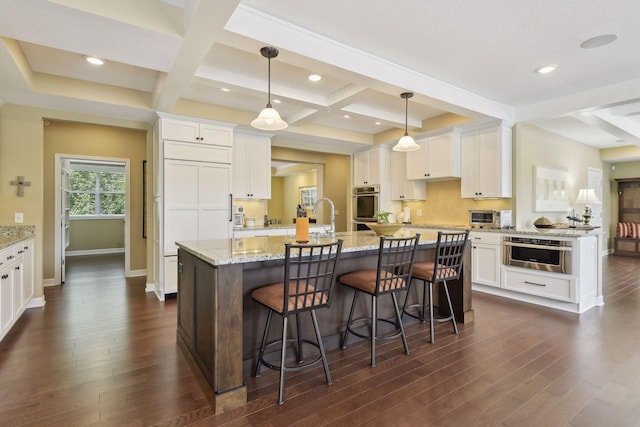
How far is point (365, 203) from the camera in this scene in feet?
21.5

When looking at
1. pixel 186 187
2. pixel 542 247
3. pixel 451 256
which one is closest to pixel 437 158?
pixel 542 247

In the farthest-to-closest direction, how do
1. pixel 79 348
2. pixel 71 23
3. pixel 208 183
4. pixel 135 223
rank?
pixel 135 223 < pixel 208 183 < pixel 79 348 < pixel 71 23

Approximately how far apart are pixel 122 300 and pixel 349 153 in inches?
187

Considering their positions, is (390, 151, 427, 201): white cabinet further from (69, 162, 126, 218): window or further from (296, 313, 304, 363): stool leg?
(69, 162, 126, 218): window

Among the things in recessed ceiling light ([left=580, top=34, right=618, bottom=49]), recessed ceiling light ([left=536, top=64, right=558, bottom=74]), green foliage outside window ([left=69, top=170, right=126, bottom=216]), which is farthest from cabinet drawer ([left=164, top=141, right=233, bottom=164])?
green foliage outside window ([left=69, top=170, right=126, bottom=216])

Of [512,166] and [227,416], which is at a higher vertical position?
[512,166]

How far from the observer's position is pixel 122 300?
13.9 ft

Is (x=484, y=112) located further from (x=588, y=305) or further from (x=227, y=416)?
(x=227, y=416)

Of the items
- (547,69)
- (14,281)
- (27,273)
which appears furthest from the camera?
(27,273)

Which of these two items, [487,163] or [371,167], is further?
[371,167]

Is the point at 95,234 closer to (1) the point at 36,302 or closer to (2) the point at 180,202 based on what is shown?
(1) the point at 36,302

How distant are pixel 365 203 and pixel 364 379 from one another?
178 inches

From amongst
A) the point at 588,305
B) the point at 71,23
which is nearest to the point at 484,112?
the point at 588,305

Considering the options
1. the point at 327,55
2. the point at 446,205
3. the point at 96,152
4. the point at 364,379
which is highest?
the point at 327,55
